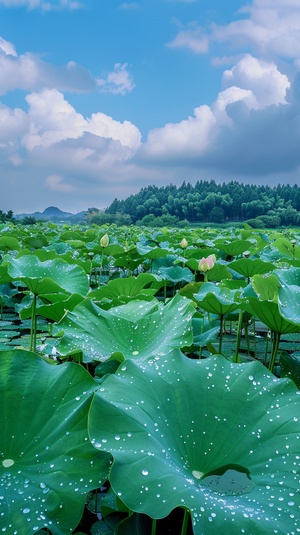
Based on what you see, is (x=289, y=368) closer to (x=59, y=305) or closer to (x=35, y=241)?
(x=59, y=305)

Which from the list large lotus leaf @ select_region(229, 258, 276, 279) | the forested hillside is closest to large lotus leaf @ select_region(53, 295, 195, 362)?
large lotus leaf @ select_region(229, 258, 276, 279)

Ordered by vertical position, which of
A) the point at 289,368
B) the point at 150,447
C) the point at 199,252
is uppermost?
the point at 199,252

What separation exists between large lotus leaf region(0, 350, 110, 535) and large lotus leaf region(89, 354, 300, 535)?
0.25 feet

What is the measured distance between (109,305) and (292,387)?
3.87ft

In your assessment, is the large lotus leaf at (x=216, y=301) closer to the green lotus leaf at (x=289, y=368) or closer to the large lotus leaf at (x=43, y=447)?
the green lotus leaf at (x=289, y=368)

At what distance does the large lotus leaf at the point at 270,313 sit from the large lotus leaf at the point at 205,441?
0.44m

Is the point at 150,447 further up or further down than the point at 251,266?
further down

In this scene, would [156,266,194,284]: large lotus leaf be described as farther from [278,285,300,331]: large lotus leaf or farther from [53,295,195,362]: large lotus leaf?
[278,285,300,331]: large lotus leaf

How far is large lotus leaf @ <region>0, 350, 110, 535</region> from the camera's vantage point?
2.59 feet

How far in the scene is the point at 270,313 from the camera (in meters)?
1.52

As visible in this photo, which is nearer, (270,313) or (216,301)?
(270,313)

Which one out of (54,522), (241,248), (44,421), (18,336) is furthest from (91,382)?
(241,248)

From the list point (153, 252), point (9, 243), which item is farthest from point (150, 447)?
point (9, 243)

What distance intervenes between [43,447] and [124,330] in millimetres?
745
